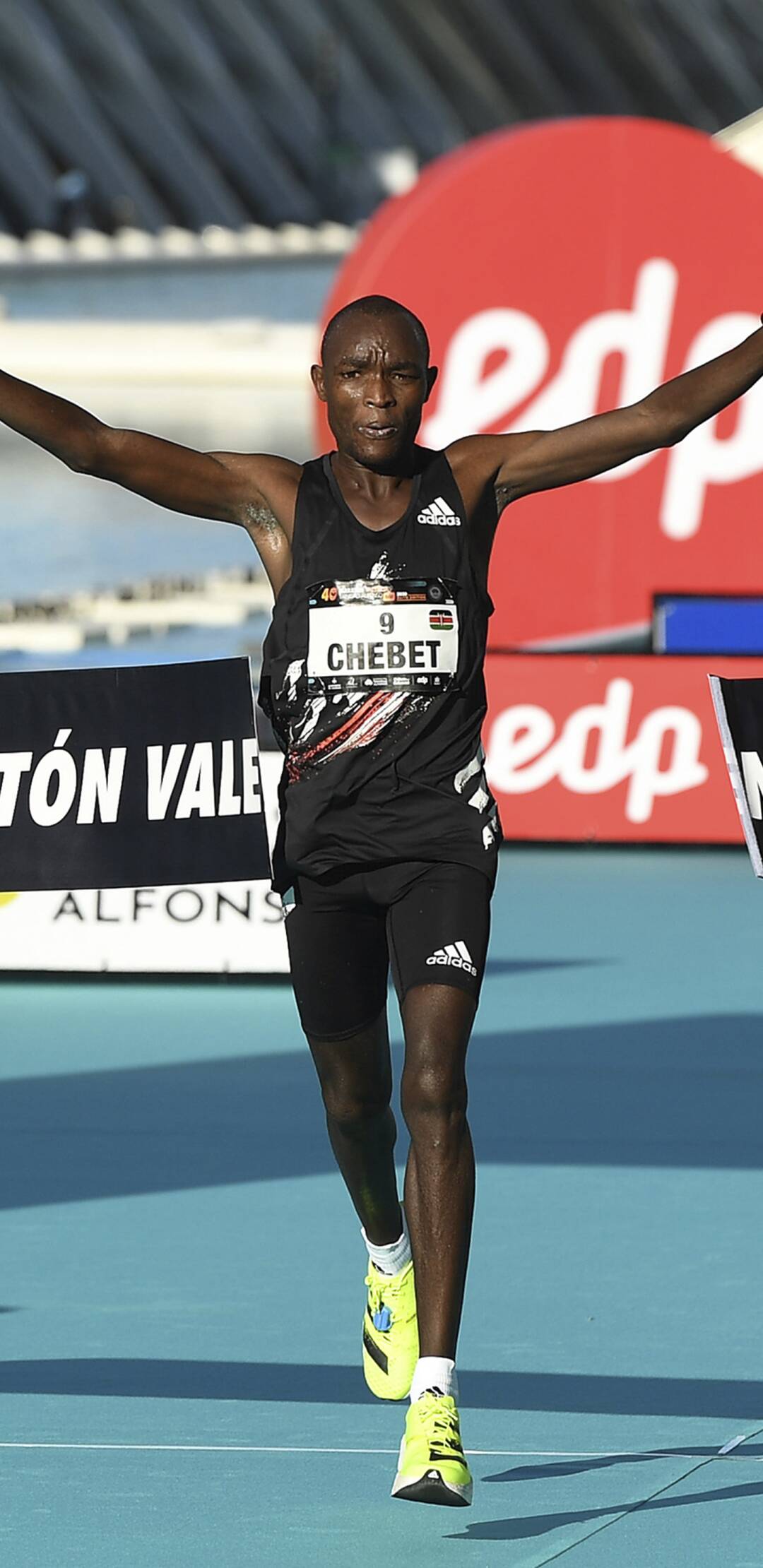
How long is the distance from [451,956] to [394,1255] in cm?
63

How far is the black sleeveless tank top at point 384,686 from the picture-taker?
16.6ft

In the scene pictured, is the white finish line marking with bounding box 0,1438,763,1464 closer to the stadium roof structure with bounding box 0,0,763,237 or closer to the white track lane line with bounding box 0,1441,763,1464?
the white track lane line with bounding box 0,1441,763,1464

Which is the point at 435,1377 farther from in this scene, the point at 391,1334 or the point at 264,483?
the point at 264,483

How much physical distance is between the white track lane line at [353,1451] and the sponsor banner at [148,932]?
6.43 meters

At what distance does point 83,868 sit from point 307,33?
60566 millimetres

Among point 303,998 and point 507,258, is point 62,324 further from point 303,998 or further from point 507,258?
point 303,998

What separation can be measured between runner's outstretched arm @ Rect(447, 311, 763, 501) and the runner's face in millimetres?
205

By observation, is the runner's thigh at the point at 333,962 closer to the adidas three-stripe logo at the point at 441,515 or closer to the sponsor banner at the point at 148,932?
the adidas three-stripe logo at the point at 441,515

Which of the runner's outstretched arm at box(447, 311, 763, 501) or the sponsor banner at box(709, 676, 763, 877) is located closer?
the runner's outstretched arm at box(447, 311, 763, 501)

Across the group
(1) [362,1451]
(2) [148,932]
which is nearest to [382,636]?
(1) [362,1451]

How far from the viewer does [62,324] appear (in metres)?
44.9

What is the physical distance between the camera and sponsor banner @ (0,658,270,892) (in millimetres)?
6020

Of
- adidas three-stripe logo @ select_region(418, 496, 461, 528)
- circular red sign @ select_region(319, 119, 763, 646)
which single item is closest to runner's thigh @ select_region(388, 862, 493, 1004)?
adidas three-stripe logo @ select_region(418, 496, 461, 528)

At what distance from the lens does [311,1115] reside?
9.30 metres
